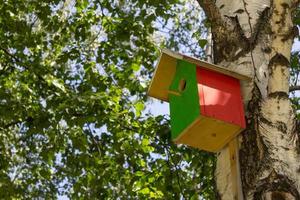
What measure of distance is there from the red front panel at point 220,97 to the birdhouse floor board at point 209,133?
29 millimetres

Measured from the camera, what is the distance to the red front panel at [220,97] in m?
2.11

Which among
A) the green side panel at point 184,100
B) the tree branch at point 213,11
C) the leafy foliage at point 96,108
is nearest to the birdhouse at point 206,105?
the green side panel at point 184,100

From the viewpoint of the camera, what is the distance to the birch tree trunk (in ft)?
6.22

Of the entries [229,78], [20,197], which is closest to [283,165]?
[229,78]

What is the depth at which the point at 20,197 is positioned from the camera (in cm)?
618

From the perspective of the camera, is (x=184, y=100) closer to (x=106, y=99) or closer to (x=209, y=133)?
(x=209, y=133)

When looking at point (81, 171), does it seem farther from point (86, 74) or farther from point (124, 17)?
point (124, 17)

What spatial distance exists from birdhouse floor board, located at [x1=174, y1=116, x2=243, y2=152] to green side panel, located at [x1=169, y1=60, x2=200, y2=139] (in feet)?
0.10

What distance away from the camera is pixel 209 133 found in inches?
86.4

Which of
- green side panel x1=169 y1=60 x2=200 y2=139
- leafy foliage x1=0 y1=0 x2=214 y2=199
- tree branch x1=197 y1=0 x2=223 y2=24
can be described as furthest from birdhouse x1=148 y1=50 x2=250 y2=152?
leafy foliage x1=0 y1=0 x2=214 y2=199

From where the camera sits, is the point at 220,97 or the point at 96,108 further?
the point at 96,108

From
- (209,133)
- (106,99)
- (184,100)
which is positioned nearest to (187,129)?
(209,133)

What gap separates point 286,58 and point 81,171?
11.9ft

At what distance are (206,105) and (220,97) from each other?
0.12 meters
